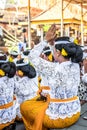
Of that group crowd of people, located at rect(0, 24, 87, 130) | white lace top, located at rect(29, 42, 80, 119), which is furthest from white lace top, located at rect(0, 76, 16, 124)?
white lace top, located at rect(29, 42, 80, 119)

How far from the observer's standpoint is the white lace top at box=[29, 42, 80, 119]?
284 cm

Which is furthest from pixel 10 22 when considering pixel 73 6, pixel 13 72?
pixel 13 72

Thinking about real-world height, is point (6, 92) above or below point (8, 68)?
below

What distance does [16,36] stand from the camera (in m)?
11.7

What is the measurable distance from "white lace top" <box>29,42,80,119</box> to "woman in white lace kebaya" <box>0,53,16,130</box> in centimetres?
29

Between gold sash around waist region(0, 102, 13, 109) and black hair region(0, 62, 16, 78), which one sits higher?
black hair region(0, 62, 16, 78)

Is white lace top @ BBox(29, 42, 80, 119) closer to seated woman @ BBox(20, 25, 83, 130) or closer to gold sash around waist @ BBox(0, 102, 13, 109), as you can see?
seated woman @ BBox(20, 25, 83, 130)

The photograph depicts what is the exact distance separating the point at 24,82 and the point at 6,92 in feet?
2.20

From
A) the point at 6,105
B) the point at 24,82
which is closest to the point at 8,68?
the point at 6,105

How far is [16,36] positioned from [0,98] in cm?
899

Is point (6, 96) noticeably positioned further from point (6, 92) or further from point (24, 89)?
point (24, 89)

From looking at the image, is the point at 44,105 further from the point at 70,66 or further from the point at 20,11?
the point at 20,11

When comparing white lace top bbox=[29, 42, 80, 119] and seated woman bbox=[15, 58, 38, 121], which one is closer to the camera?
white lace top bbox=[29, 42, 80, 119]

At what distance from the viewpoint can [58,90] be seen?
2871 millimetres
